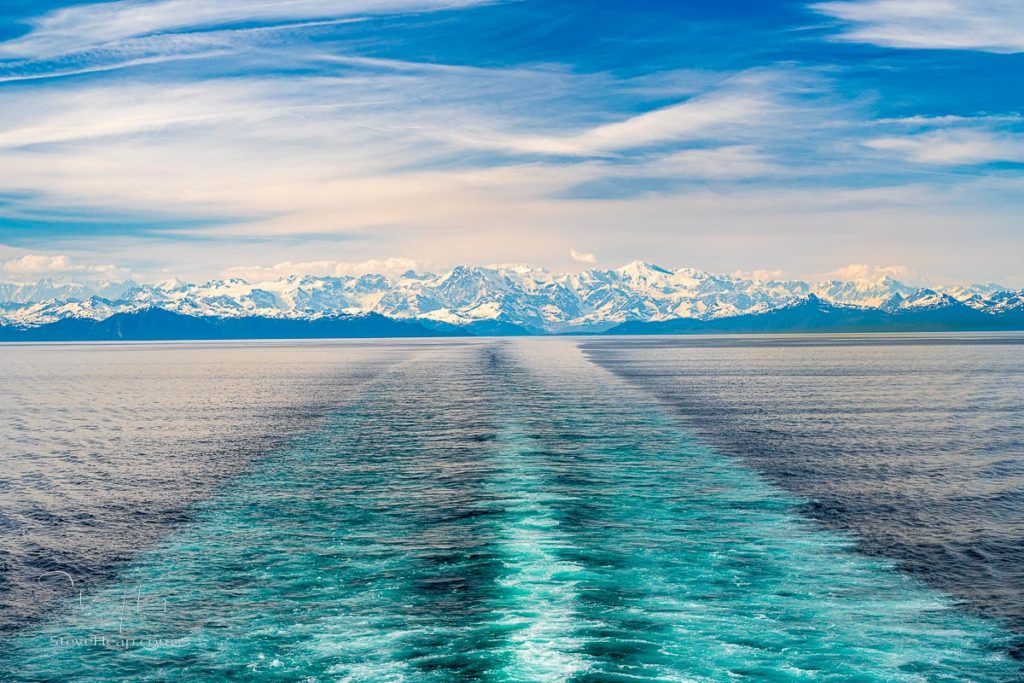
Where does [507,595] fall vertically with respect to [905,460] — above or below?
above

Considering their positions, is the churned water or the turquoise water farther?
the churned water

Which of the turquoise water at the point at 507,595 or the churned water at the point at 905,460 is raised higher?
the turquoise water at the point at 507,595

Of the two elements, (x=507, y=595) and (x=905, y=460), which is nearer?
(x=507, y=595)

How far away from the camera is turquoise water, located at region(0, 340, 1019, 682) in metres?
19.4

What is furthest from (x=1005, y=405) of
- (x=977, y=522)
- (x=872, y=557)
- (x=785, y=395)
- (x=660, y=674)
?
(x=660, y=674)

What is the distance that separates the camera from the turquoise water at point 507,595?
19.4 m

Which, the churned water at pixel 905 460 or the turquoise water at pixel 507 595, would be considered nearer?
the turquoise water at pixel 507 595

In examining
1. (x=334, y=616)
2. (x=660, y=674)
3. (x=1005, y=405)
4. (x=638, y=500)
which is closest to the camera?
(x=660, y=674)

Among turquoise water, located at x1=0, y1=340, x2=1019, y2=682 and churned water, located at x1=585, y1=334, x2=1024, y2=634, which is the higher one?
turquoise water, located at x1=0, y1=340, x2=1019, y2=682

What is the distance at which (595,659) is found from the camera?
1958 cm

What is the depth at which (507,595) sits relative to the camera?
24.0 m

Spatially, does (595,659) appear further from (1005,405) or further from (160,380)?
(160,380)

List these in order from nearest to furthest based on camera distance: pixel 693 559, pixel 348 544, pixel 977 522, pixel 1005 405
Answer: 1. pixel 693 559
2. pixel 348 544
3. pixel 977 522
4. pixel 1005 405

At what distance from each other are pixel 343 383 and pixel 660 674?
104994 mm
